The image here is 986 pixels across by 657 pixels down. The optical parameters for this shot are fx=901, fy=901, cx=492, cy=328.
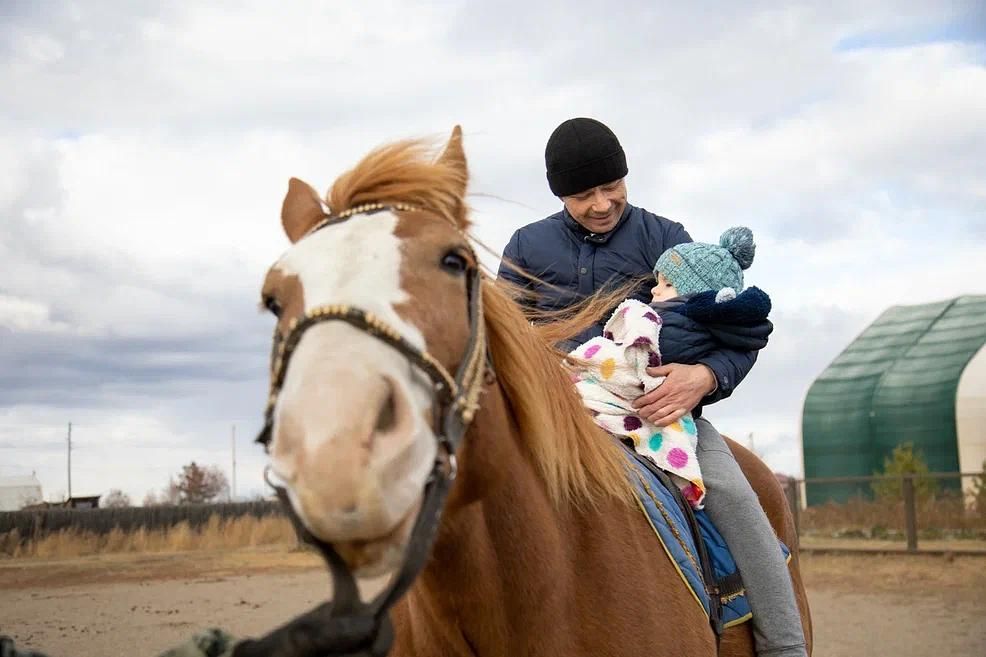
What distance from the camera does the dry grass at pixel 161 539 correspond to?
19.2m

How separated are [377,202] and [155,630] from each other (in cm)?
904

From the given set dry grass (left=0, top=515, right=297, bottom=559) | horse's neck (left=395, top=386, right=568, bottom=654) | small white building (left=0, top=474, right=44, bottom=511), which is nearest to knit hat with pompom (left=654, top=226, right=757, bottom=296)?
horse's neck (left=395, top=386, right=568, bottom=654)

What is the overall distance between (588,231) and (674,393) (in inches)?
38.9

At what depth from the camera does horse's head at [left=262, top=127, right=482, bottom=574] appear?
151cm

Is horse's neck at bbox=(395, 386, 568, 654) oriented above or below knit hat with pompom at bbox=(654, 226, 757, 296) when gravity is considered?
below

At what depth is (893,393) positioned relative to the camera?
3094 centimetres

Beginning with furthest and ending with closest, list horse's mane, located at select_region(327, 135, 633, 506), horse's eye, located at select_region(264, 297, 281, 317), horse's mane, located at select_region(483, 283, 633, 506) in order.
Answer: horse's mane, located at select_region(483, 283, 633, 506)
horse's mane, located at select_region(327, 135, 633, 506)
horse's eye, located at select_region(264, 297, 281, 317)

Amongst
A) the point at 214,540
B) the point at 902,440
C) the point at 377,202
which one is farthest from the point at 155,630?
the point at 902,440

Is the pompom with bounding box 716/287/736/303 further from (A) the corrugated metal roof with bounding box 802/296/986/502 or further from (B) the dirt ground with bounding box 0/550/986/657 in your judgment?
(A) the corrugated metal roof with bounding box 802/296/986/502

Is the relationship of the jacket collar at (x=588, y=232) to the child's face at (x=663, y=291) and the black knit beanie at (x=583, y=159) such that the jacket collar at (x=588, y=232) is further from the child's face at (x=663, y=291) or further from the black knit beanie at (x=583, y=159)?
the child's face at (x=663, y=291)

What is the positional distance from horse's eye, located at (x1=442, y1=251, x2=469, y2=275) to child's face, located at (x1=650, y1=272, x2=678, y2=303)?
5.06ft

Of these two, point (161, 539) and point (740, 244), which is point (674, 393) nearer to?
point (740, 244)

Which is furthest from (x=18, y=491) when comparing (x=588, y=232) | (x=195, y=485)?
(x=588, y=232)

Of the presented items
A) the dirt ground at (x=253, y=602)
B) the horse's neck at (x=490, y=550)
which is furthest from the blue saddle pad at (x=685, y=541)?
the dirt ground at (x=253, y=602)
